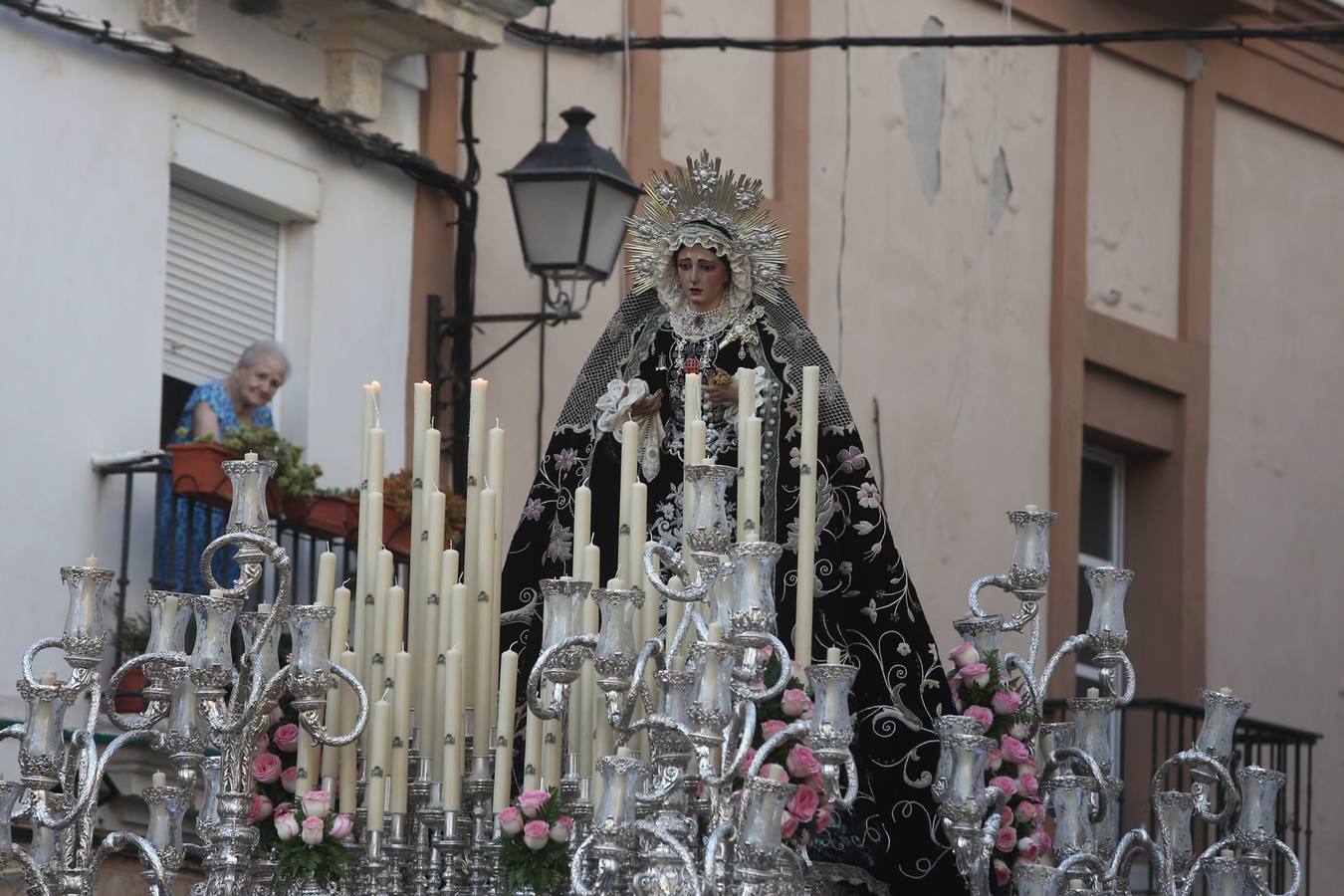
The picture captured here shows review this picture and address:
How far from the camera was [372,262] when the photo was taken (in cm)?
1044

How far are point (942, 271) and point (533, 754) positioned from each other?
7071 mm

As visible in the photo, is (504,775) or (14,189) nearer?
(504,775)

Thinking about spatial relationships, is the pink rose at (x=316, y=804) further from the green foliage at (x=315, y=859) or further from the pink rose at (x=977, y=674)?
the pink rose at (x=977, y=674)

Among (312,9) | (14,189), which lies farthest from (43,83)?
(312,9)

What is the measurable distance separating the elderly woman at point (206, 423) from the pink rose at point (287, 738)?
3419mm

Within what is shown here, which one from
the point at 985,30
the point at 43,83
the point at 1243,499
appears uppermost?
the point at 985,30

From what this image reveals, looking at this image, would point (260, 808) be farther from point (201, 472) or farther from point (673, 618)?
point (201, 472)

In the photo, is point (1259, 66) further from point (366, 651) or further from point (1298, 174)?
point (366, 651)

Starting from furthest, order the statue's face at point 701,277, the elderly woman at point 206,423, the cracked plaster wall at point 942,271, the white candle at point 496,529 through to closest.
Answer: the cracked plaster wall at point 942,271 < the elderly woman at point 206,423 < the statue's face at point 701,277 < the white candle at point 496,529

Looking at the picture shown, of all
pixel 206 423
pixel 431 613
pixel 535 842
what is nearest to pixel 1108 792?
pixel 535 842

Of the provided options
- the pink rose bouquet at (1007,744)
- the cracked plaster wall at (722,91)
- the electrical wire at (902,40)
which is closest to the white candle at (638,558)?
the pink rose bouquet at (1007,744)

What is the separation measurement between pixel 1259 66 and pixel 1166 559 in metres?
2.33

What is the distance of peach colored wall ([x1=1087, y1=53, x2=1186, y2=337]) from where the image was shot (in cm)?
1341

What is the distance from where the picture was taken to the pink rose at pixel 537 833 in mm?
5660
